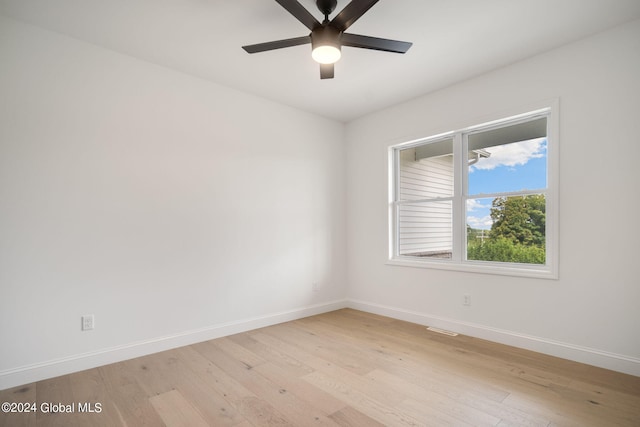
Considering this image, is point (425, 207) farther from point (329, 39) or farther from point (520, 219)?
point (329, 39)

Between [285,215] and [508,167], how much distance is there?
2.51 meters

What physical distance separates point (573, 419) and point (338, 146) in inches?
148

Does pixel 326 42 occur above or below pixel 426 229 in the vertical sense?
above

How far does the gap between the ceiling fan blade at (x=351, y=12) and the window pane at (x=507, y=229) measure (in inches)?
93.0

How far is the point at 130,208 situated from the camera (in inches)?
113

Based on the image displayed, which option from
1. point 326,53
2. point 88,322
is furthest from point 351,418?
point 326,53

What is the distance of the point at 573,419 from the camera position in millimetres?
1904

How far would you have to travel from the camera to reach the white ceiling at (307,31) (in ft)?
7.48

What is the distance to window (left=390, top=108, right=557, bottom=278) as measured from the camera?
302cm

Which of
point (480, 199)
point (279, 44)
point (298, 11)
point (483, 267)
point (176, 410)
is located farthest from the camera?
point (480, 199)

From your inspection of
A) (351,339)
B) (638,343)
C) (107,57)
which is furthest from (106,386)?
(638,343)

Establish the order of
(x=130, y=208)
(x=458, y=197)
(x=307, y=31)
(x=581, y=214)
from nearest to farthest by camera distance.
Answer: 1. (x=307, y=31)
2. (x=581, y=214)
3. (x=130, y=208)
4. (x=458, y=197)

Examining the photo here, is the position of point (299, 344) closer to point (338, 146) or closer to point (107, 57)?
point (338, 146)

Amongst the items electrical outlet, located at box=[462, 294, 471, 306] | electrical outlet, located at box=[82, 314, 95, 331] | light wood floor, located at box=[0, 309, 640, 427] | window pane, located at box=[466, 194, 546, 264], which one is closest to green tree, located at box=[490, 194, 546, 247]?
window pane, located at box=[466, 194, 546, 264]
